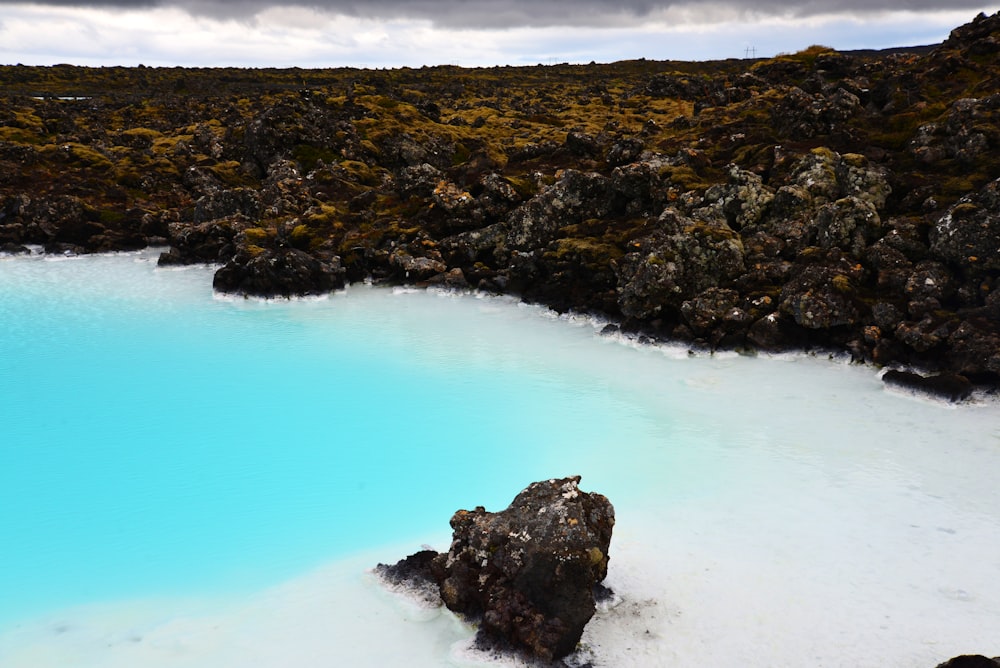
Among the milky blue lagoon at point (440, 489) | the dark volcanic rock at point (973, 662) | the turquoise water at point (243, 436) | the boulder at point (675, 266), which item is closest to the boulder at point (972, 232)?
the milky blue lagoon at point (440, 489)

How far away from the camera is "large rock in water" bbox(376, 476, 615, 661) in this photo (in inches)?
471

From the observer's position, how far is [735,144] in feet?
134

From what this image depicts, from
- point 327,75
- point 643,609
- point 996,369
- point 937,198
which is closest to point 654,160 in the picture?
point 937,198

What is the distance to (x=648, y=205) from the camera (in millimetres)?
36938

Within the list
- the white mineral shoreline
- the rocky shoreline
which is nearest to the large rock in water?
the white mineral shoreline

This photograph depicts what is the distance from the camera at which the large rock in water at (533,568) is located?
39.3 feet

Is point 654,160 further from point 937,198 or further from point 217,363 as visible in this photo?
point 217,363

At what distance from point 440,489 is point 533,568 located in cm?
689

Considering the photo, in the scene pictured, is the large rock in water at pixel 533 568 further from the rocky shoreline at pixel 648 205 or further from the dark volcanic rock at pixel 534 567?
the rocky shoreline at pixel 648 205

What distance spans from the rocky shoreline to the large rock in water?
1543 cm

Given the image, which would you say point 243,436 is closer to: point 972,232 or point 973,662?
point 973,662

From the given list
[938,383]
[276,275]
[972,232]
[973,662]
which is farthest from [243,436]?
[972,232]

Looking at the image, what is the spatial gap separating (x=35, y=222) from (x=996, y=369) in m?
53.5

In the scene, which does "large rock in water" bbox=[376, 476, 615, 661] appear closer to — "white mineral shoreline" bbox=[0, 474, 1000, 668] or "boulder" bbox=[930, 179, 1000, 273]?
"white mineral shoreline" bbox=[0, 474, 1000, 668]
